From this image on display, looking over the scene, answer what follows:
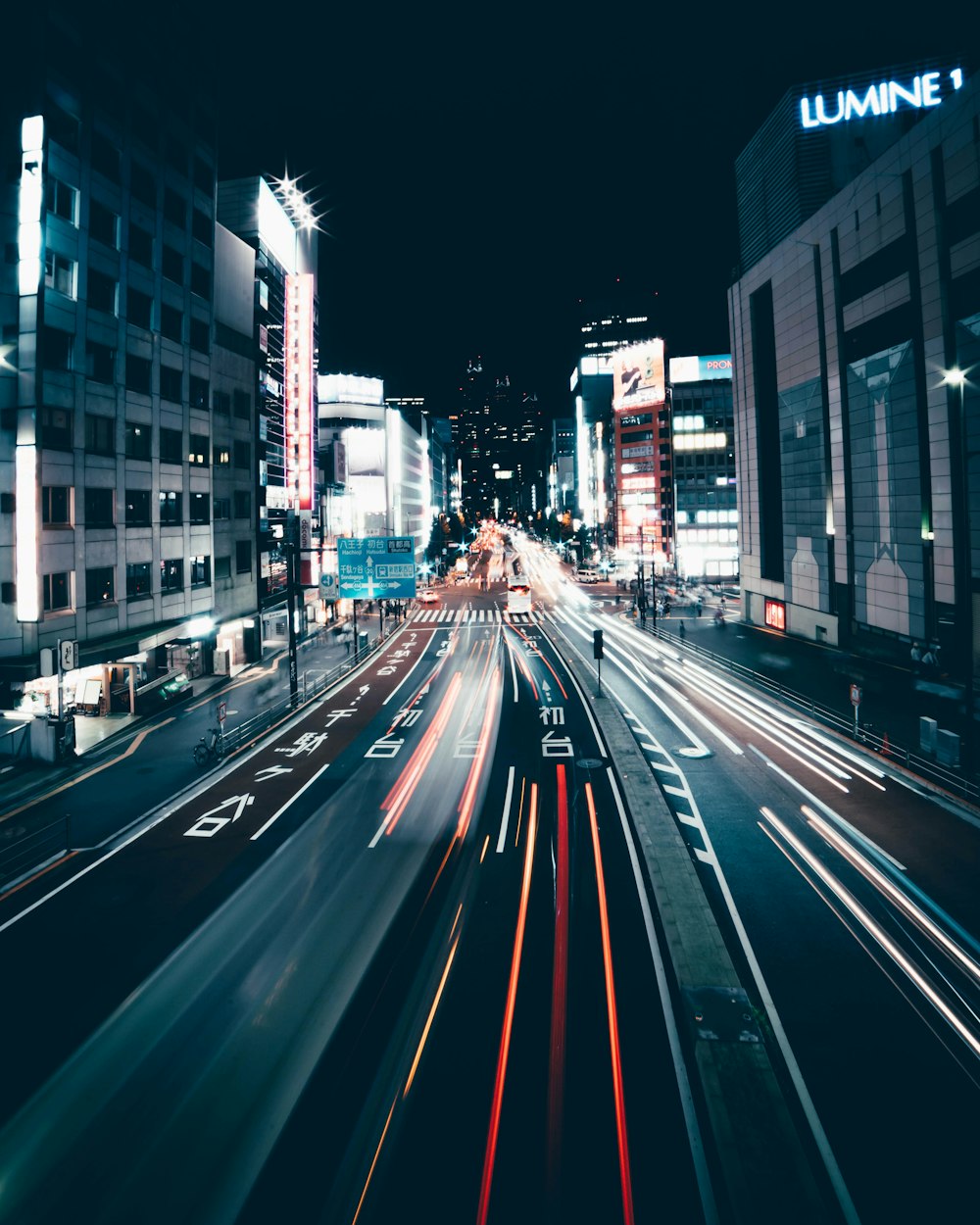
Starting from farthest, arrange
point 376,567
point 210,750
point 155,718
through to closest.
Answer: point 376,567
point 155,718
point 210,750

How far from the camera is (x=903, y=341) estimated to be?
117ft

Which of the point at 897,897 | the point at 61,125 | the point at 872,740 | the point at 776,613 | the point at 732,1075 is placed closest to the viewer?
the point at 732,1075

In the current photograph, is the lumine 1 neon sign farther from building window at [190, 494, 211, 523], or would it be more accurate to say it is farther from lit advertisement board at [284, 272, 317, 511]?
building window at [190, 494, 211, 523]

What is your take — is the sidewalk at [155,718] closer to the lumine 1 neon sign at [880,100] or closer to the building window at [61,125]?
the building window at [61,125]

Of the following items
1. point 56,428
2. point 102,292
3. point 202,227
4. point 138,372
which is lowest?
point 56,428

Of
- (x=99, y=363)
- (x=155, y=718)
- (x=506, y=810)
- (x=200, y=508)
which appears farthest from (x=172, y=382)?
(x=506, y=810)

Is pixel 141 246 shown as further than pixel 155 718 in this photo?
Yes

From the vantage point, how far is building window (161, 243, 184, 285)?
1355 inches

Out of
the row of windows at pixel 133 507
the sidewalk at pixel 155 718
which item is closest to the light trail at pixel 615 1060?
the sidewalk at pixel 155 718

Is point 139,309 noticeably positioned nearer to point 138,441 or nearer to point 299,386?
point 138,441

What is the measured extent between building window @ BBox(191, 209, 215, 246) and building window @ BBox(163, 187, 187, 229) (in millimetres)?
775

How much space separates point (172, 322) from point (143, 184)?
6.74m

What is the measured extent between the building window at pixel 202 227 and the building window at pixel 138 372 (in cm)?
1030

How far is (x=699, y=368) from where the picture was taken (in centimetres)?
11062
